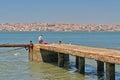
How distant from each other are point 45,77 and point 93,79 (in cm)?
339

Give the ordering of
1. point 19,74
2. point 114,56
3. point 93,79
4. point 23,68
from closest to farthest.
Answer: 1. point 114,56
2. point 93,79
3. point 19,74
4. point 23,68

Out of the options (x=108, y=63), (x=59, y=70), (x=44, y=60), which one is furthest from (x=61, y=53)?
(x=108, y=63)

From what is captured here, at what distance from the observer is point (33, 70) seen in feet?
111

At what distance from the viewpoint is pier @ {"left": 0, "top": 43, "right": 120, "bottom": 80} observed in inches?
960

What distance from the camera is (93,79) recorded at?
27969mm

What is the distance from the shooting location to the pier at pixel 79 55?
24.4m

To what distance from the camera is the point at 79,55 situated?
28.6 meters

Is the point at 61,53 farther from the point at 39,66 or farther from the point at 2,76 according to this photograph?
the point at 2,76

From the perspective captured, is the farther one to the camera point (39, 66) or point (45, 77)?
point (39, 66)

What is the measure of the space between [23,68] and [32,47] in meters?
4.98

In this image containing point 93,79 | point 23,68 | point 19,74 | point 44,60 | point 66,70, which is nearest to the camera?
point 93,79

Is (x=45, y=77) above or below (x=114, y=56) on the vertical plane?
below

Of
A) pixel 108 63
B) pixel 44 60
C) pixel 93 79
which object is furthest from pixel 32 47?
pixel 108 63

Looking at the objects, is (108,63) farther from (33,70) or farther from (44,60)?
(44,60)
